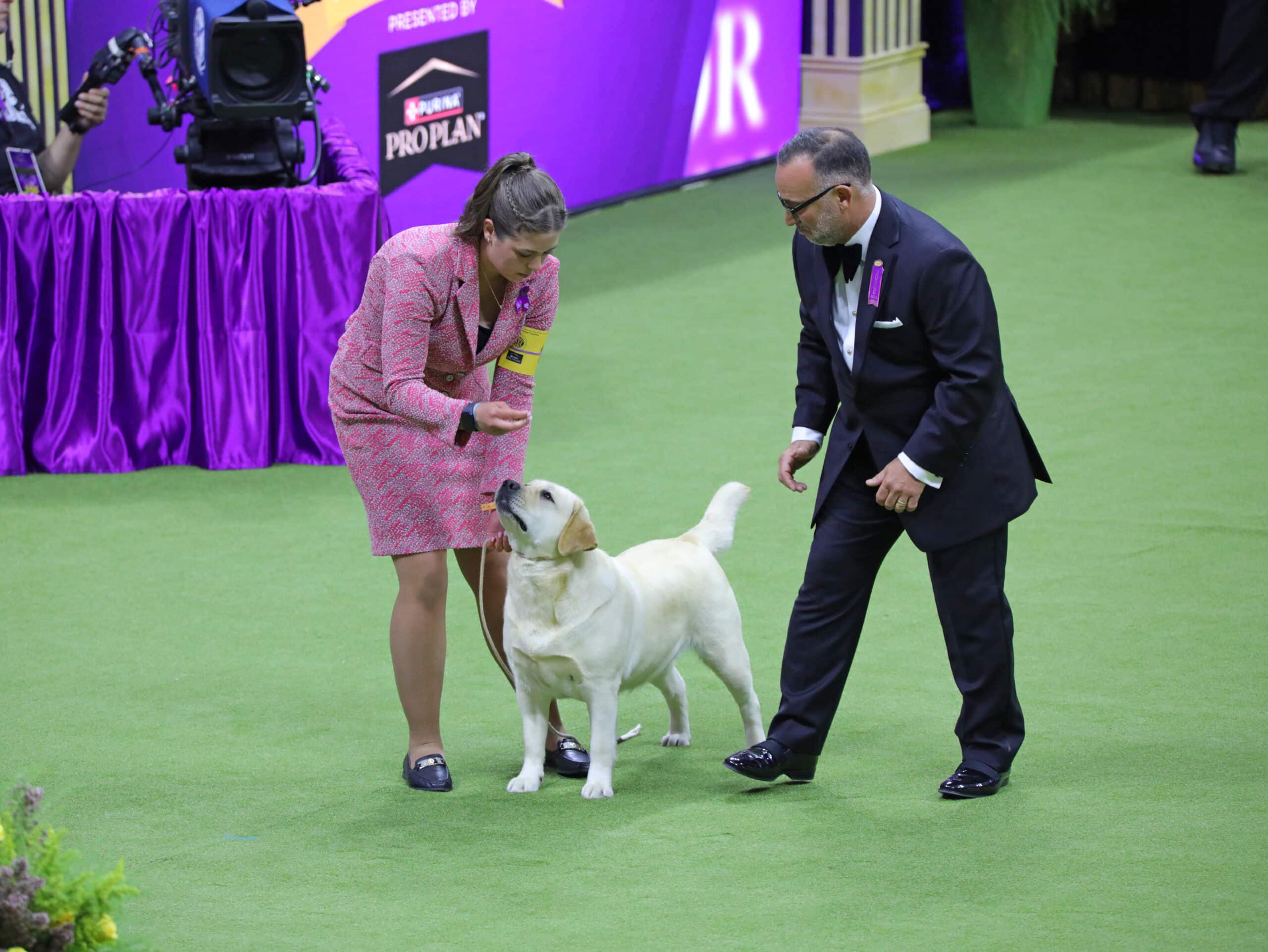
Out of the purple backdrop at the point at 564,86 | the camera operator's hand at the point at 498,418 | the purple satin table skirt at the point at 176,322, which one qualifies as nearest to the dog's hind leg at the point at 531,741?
the camera operator's hand at the point at 498,418

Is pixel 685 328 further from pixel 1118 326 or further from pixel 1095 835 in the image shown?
pixel 1095 835

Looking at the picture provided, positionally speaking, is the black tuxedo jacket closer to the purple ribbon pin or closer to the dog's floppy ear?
the purple ribbon pin

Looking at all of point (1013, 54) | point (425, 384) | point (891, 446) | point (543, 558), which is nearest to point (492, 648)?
point (543, 558)

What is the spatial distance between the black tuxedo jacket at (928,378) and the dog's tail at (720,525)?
371mm

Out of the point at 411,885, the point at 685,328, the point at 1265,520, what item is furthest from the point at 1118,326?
the point at 411,885

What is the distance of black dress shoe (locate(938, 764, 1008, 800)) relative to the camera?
3727mm

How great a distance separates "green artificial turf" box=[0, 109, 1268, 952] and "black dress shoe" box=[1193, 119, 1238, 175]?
137 inches

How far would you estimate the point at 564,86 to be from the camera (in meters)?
10.7

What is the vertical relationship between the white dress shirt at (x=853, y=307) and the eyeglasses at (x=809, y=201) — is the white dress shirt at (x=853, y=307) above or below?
below

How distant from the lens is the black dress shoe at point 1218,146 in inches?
456

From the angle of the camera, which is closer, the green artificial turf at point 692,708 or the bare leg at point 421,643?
the green artificial turf at point 692,708

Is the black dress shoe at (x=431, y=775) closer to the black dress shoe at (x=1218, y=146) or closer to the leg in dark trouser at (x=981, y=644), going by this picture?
the leg in dark trouser at (x=981, y=644)

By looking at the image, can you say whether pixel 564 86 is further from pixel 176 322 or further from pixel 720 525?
pixel 720 525

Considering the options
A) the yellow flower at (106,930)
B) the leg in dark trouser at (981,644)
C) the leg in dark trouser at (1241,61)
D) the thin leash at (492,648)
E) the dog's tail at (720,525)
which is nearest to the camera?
the yellow flower at (106,930)
